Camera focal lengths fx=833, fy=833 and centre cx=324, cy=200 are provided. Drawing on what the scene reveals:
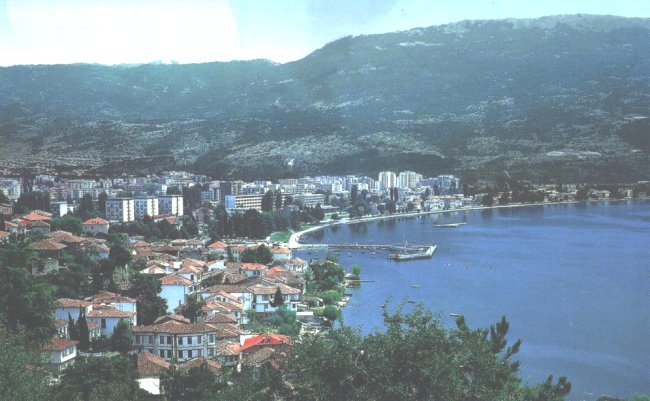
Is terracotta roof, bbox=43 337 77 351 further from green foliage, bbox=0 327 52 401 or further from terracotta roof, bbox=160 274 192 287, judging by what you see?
terracotta roof, bbox=160 274 192 287

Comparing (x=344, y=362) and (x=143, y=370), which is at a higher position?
(x=344, y=362)

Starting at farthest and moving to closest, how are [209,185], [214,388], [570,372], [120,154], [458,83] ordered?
[458,83] < [120,154] < [209,185] < [570,372] < [214,388]

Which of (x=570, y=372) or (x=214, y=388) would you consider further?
(x=570, y=372)

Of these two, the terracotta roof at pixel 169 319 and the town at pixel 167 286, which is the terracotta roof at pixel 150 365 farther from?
the terracotta roof at pixel 169 319

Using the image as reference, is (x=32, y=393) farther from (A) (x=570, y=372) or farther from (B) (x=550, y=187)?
(B) (x=550, y=187)

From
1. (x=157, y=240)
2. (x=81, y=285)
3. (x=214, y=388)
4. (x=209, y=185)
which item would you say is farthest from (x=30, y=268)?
(x=209, y=185)

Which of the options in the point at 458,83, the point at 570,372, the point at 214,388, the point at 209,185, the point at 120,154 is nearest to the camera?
the point at 214,388

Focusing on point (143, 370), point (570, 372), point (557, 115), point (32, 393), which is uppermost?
point (557, 115)

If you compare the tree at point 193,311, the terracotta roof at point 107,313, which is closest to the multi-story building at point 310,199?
the tree at point 193,311
